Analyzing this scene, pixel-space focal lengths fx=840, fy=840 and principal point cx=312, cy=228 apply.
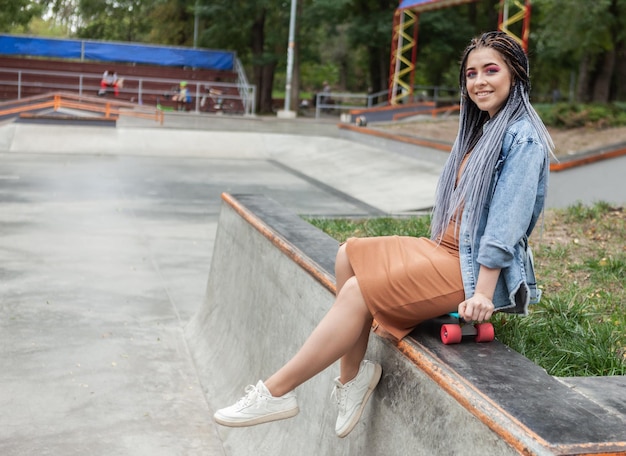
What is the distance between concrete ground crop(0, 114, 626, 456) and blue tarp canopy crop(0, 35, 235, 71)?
54.1 feet

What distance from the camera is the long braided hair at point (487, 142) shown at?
9.99 feet

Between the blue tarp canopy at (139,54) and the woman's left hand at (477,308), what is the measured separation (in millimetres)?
36254

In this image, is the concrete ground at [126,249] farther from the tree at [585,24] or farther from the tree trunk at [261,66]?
the tree trunk at [261,66]

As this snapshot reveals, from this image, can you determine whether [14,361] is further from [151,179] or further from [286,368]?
[151,179]

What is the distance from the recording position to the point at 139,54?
1496 inches

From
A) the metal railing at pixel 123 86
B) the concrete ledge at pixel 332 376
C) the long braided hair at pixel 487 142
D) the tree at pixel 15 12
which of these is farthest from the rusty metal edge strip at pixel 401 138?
the tree at pixel 15 12

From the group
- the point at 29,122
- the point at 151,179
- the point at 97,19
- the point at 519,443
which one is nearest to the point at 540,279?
the point at 519,443

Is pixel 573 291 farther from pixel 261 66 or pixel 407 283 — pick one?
pixel 261 66

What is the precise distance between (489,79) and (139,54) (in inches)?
1442

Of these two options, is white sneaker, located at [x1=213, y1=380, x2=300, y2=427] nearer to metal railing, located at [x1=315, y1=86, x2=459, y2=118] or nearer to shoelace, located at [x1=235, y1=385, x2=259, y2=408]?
shoelace, located at [x1=235, y1=385, x2=259, y2=408]

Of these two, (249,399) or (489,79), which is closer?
(489,79)

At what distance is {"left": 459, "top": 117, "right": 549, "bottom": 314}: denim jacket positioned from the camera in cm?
293

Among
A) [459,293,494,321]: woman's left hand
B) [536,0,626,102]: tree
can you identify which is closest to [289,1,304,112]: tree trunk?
[536,0,626,102]: tree

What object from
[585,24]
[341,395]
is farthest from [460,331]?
[585,24]
